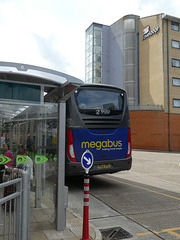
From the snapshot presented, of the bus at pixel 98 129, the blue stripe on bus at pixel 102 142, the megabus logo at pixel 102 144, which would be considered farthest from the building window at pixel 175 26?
the megabus logo at pixel 102 144

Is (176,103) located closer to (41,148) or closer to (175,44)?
(175,44)

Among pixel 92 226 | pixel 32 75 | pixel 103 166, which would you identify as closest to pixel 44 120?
pixel 32 75

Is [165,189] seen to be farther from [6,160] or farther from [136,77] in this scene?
[136,77]

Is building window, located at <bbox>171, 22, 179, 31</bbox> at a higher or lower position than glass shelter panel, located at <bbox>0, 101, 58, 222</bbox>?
higher

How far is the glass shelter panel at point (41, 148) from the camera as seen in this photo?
4.68 metres

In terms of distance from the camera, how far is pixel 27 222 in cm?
360

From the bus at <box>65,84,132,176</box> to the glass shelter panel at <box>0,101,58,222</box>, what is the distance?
4.95ft

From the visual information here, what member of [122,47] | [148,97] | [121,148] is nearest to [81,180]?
[121,148]

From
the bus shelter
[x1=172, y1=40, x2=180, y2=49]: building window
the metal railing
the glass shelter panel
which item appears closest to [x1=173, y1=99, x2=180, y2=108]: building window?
[x1=172, y1=40, x2=180, y2=49]: building window

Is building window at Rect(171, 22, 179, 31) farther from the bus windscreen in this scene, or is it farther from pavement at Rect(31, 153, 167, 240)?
pavement at Rect(31, 153, 167, 240)

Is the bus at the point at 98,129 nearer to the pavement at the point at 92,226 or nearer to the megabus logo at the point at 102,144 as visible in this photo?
the megabus logo at the point at 102,144

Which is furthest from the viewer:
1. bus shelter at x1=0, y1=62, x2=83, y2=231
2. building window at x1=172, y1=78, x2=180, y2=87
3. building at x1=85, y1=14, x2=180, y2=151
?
building window at x1=172, y1=78, x2=180, y2=87

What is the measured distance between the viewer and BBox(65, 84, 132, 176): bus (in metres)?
7.10

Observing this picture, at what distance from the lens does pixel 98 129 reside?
7543 mm
